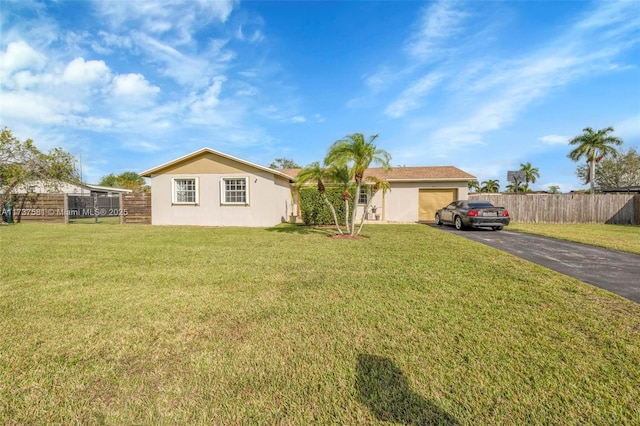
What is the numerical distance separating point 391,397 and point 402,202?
17.1 meters

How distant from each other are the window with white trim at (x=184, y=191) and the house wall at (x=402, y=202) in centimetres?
1011

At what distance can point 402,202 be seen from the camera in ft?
60.2

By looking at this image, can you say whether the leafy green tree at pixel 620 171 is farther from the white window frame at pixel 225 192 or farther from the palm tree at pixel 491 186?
the white window frame at pixel 225 192

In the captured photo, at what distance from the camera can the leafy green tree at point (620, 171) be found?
32.3 meters

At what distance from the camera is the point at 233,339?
296 centimetres

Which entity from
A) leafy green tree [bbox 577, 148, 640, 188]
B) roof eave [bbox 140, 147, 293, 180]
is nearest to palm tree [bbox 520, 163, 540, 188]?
leafy green tree [bbox 577, 148, 640, 188]

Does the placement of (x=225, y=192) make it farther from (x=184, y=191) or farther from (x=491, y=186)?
(x=491, y=186)

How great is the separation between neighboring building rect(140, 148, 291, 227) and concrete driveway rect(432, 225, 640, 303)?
33.8ft

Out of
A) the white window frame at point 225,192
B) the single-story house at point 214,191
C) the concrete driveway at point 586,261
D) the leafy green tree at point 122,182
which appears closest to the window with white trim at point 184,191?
the single-story house at point 214,191

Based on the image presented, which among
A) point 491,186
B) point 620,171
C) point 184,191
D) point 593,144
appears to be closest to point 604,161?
point 620,171

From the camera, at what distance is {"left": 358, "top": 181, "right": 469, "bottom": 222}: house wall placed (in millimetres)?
18141

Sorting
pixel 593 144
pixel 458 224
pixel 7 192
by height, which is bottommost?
pixel 458 224

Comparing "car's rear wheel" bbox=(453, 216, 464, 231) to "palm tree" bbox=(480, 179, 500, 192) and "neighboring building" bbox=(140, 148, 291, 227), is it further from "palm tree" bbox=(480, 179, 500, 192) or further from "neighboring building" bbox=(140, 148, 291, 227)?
"palm tree" bbox=(480, 179, 500, 192)

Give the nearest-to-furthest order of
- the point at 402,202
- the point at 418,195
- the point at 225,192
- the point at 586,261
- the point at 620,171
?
the point at 586,261
the point at 225,192
the point at 418,195
the point at 402,202
the point at 620,171
